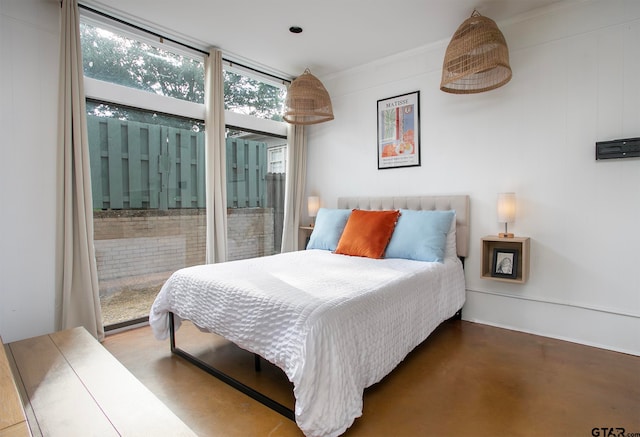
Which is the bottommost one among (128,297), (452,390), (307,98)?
(452,390)

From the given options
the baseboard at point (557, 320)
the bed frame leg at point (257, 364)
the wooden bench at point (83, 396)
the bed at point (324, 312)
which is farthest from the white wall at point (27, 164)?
the baseboard at point (557, 320)

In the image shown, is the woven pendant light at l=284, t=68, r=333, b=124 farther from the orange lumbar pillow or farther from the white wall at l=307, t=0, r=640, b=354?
the orange lumbar pillow

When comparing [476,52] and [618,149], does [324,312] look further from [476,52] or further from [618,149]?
[618,149]

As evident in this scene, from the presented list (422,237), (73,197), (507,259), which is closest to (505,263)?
(507,259)

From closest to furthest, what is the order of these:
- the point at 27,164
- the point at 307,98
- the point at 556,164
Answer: the point at 27,164
the point at 556,164
the point at 307,98

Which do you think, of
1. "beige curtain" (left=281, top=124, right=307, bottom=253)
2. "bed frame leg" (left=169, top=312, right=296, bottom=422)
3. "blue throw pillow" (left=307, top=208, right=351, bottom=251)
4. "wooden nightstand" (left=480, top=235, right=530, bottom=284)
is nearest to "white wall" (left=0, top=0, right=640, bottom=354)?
"wooden nightstand" (left=480, top=235, right=530, bottom=284)

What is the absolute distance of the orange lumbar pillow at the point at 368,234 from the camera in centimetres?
307

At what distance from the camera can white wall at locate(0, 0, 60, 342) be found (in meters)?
2.37

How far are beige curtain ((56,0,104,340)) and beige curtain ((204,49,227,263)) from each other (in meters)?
1.05

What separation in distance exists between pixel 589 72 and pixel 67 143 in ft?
13.5

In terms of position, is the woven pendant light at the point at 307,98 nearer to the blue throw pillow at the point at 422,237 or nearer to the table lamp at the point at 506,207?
the blue throw pillow at the point at 422,237

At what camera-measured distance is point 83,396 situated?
4.51ft

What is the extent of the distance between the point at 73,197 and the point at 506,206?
356cm

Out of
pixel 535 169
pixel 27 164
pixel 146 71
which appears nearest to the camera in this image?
pixel 27 164
